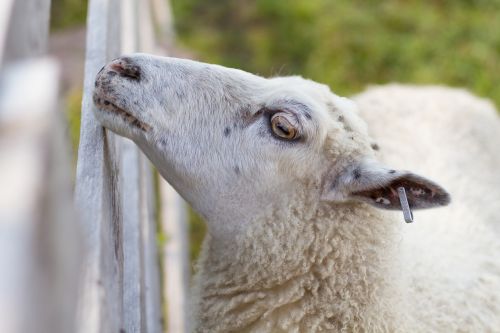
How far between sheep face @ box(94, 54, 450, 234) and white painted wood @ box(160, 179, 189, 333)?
1.40 m

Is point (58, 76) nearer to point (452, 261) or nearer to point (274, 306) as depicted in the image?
point (274, 306)

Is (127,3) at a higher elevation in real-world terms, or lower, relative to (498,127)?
higher

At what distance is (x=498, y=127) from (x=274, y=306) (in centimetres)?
230

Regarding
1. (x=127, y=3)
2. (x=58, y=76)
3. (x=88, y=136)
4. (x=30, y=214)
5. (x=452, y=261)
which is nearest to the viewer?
(x=30, y=214)

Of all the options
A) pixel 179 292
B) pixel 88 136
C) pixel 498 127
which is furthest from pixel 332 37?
pixel 88 136

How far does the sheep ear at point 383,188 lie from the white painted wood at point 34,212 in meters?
1.32

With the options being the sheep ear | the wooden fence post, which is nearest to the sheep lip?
the sheep ear

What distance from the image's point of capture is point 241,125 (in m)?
2.36

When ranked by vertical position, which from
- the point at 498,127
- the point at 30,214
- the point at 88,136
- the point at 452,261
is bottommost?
the point at 30,214

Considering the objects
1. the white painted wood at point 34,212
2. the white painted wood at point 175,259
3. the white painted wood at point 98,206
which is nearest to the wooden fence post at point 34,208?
the white painted wood at point 34,212

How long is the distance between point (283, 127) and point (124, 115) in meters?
0.53

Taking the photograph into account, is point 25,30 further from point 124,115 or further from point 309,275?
point 309,275

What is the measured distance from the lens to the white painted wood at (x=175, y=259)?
3791mm

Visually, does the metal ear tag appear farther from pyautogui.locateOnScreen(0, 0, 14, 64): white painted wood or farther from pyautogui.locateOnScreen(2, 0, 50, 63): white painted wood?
pyautogui.locateOnScreen(0, 0, 14, 64): white painted wood
